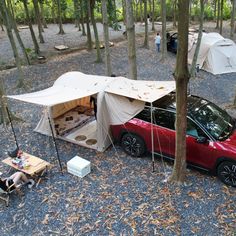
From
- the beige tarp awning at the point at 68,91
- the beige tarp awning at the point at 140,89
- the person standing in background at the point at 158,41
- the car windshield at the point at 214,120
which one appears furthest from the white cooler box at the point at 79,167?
the person standing in background at the point at 158,41

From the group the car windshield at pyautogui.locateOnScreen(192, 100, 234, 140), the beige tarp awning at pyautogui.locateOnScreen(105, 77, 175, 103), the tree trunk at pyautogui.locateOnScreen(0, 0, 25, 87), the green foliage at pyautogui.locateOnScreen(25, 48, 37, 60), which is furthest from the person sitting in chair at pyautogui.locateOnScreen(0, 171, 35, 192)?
the green foliage at pyautogui.locateOnScreen(25, 48, 37, 60)

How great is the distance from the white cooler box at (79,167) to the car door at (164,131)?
1.94 metres

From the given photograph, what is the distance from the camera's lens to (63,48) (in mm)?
21094

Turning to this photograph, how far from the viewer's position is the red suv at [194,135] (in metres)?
A: 7.03

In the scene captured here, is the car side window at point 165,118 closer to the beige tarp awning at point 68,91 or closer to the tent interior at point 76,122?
the beige tarp awning at point 68,91

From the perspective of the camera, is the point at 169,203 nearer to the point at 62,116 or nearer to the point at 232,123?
the point at 232,123

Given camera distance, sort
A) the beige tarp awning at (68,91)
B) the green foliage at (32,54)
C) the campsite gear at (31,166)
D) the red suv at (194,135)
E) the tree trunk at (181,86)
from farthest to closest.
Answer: the green foliage at (32,54), the beige tarp awning at (68,91), the campsite gear at (31,166), the red suv at (194,135), the tree trunk at (181,86)

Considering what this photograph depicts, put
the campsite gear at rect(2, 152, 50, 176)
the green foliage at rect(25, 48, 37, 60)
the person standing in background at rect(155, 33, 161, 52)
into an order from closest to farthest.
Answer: the campsite gear at rect(2, 152, 50, 176), the green foliage at rect(25, 48, 37, 60), the person standing in background at rect(155, 33, 161, 52)

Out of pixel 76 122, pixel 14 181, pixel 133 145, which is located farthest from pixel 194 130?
pixel 14 181

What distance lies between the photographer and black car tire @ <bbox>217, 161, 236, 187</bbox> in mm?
6891

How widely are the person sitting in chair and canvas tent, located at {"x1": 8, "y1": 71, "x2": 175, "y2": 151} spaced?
1724mm

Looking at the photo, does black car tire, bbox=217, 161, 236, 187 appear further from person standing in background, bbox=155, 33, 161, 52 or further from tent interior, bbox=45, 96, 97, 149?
person standing in background, bbox=155, 33, 161, 52

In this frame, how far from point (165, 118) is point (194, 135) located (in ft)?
3.02

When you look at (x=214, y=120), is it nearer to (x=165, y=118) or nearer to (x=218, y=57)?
(x=165, y=118)
